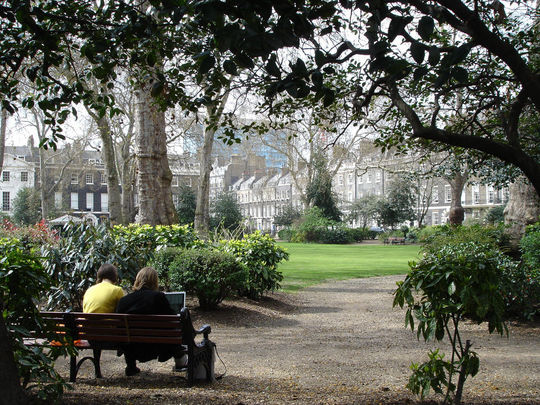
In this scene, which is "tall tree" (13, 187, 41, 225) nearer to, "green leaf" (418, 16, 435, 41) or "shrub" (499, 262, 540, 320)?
"shrub" (499, 262, 540, 320)

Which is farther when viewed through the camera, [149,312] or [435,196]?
[435,196]

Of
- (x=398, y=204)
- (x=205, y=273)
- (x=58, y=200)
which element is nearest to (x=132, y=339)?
(x=205, y=273)

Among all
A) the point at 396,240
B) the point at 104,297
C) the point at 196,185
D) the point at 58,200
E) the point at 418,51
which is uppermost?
the point at 196,185

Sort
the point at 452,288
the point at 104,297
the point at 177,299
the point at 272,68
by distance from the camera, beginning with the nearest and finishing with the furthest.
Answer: the point at 272,68, the point at 452,288, the point at 104,297, the point at 177,299

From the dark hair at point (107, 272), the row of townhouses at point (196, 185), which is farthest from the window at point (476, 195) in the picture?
the dark hair at point (107, 272)

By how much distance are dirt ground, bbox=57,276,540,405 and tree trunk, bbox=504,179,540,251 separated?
5.68 metres

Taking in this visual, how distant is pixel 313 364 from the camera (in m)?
6.91

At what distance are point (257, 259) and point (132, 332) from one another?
21.9ft

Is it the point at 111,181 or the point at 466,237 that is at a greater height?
the point at 111,181

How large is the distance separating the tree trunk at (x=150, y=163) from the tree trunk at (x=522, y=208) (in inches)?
384

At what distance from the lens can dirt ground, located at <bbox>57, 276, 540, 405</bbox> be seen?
5.10 m

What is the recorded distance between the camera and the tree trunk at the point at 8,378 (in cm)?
260

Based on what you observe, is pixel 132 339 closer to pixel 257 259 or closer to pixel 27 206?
pixel 257 259

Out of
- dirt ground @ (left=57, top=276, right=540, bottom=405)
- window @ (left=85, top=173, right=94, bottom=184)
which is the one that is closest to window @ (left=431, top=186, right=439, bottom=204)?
window @ (left=85, top=173, right=94, bottom=184)
